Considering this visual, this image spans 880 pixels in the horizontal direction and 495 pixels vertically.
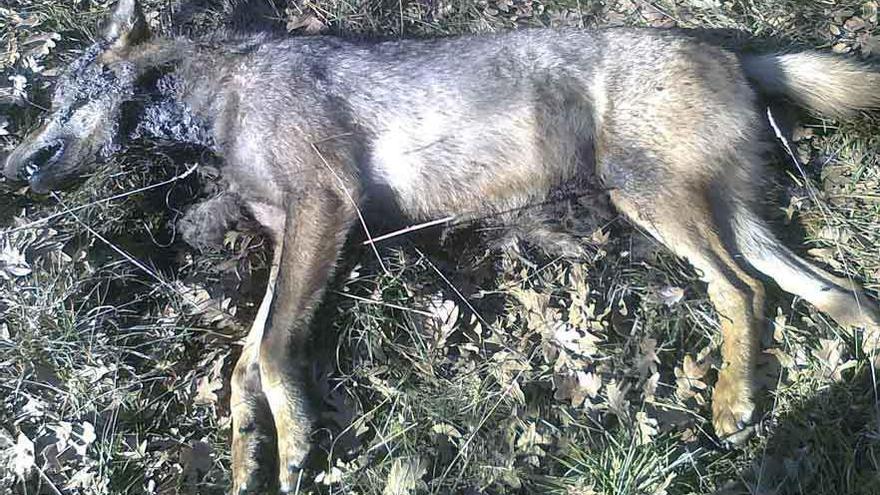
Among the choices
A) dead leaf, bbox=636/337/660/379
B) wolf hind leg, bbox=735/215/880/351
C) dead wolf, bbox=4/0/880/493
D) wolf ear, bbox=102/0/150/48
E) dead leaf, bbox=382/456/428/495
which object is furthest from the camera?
wolf ear, bbox=102/0/150/48

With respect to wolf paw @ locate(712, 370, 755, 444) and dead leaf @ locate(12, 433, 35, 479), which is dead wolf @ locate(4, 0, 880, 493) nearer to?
wolf paw @ locate(712, 370, 755, 444)

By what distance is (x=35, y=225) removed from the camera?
4168 millimetres

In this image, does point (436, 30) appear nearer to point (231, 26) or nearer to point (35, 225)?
point (231, 26)

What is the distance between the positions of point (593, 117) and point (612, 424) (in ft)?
5.56

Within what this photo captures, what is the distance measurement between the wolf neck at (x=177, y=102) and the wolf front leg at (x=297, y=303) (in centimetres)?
77

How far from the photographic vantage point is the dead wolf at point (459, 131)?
387 centimetres

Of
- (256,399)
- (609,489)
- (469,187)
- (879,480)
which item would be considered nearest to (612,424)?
(609,489)

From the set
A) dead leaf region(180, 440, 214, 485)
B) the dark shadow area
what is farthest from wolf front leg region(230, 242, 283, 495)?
the dark shadow area

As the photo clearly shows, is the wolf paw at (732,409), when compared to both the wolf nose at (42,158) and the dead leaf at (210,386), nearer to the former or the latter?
the dead leaf at (210,386)

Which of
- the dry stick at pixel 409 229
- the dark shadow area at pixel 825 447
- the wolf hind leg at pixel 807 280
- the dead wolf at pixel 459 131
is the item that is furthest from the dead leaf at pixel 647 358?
the dry stick at pixel 409 229

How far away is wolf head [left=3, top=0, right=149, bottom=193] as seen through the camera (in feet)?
13.3

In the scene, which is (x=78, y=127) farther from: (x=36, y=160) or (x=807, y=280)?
(x=807, y=280)

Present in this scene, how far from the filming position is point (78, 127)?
407cm

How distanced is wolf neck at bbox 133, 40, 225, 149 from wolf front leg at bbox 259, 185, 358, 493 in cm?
77
